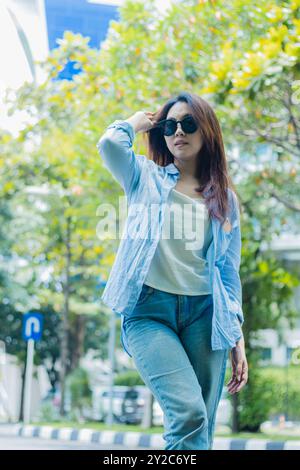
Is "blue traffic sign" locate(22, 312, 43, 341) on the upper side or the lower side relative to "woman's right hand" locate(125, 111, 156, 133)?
upper

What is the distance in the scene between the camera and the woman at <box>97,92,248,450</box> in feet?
9.08

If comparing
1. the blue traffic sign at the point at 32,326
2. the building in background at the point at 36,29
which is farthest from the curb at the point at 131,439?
the building in background at the point at 36,29

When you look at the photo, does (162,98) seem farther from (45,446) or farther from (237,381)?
(237,381)

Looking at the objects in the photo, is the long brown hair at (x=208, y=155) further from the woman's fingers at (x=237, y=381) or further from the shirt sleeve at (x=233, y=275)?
the woman's fingers at (x=237, y=381)

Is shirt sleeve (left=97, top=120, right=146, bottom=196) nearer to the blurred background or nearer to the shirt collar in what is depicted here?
the shirt collar

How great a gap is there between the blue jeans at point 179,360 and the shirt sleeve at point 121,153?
1.25ft

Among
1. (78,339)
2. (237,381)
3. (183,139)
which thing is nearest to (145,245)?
(183,139)

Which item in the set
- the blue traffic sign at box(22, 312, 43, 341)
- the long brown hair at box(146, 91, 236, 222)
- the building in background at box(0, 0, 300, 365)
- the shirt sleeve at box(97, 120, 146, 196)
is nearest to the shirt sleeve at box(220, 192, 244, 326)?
the long brown hair at box(146, 91, 236, 222)

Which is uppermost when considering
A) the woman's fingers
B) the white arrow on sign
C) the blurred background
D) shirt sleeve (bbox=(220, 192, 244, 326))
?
the blurred background

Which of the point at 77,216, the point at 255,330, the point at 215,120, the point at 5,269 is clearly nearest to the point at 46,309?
the point at 5,269

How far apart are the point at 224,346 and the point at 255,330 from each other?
1223cm

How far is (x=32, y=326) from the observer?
16344 mm

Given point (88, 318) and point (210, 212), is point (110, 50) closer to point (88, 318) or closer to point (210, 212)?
point (210, 212)

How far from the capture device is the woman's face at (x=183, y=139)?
123 inches
